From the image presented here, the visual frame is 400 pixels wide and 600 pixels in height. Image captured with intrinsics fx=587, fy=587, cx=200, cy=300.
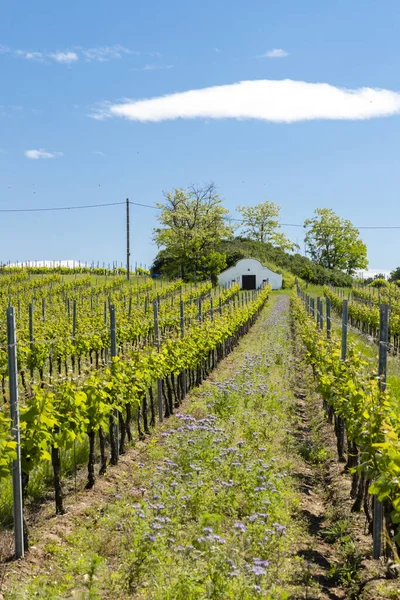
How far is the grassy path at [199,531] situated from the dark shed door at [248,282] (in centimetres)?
5324

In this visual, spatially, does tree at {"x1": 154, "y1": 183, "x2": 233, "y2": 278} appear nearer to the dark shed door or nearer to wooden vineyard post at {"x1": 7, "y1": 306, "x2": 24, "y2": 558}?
the dark shed door

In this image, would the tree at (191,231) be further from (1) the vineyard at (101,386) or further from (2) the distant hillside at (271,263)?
(1) the vineyard at (101,386)

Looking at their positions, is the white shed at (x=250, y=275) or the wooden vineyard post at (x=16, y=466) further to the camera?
the white shed at (x=250, y=275)

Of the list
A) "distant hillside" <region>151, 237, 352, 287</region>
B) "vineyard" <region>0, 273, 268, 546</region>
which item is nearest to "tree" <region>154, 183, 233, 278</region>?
"distant hillside" <region>151, 237, 352, 287</region>

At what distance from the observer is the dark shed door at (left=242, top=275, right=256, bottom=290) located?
62.7 meters

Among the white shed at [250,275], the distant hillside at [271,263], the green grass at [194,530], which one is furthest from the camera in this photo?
the distant hillside at [271,263]

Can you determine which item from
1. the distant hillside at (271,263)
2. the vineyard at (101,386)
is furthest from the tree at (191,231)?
the vineyard at (101,386)

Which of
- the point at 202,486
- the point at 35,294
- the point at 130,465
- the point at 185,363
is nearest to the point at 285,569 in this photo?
the point at 202,486

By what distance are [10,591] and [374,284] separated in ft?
239

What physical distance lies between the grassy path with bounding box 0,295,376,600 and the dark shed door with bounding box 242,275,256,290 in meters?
53.2

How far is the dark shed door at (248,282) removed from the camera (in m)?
62.7

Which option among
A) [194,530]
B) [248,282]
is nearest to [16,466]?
[194,530]

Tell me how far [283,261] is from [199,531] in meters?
71.9

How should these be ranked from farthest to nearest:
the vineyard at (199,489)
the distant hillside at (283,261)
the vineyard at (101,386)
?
the distant hillside at (283,261) → the vineyard at (101,386) → the vineyard at (199,489)
